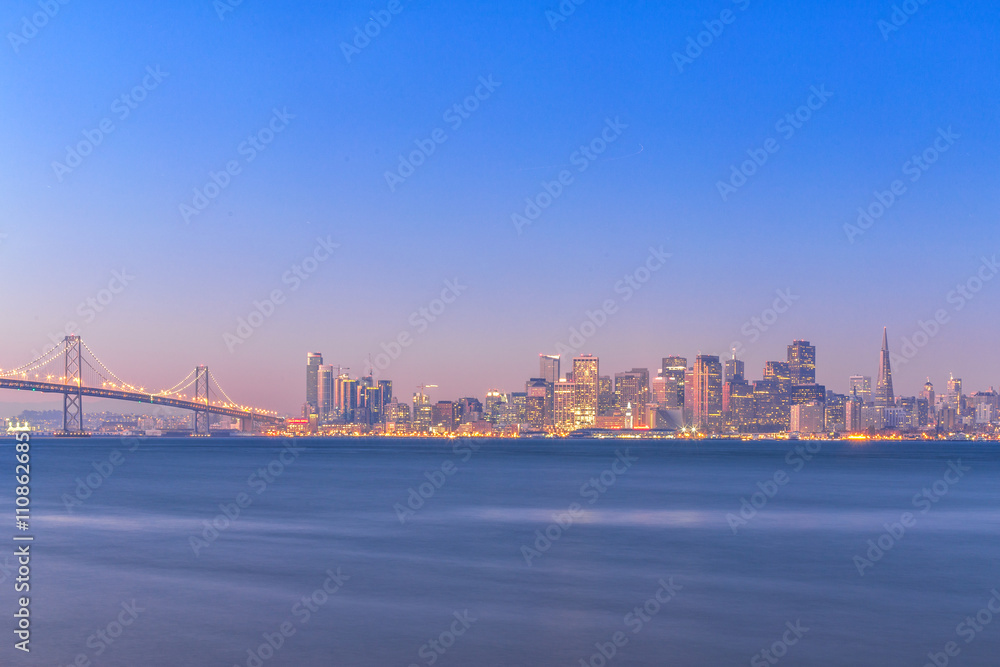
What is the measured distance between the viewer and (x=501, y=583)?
2084 cm

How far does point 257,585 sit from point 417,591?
3.38 meters

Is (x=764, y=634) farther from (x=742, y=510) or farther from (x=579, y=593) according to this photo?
(x=742, y=510)

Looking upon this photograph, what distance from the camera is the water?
14.9m

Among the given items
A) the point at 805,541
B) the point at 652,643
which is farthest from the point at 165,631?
the point at 805,541

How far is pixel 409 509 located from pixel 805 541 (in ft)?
53.7

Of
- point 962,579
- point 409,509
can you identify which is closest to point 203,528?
point 409,509

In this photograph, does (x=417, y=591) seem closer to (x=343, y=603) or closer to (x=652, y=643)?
(x=343, y=603)

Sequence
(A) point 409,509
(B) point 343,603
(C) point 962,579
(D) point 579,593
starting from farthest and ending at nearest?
(A) point 409,509 < (C) point 962,579 < (D) point 579,593 < (B) point 343,603

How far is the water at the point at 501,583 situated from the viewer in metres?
14.9

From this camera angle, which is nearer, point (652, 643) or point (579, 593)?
point (652, 643)

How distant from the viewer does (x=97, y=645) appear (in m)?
14.9

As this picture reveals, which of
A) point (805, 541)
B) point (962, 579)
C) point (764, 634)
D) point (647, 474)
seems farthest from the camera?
point (647, 474)

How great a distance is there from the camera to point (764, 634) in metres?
15.9

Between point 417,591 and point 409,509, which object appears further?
point 409,509
